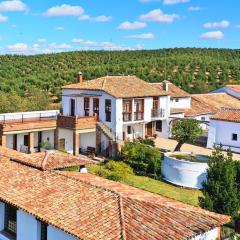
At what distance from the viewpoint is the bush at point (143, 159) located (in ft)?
103

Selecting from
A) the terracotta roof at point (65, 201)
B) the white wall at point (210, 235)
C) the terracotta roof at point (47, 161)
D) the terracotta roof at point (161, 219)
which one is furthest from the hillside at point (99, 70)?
the white wall at point (210, 235)

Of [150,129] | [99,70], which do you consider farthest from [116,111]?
[99,70]

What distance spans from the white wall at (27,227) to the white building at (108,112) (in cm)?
1947

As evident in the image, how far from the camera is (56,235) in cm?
1448

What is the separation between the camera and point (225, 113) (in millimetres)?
38594

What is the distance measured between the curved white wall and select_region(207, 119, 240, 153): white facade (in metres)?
8.07

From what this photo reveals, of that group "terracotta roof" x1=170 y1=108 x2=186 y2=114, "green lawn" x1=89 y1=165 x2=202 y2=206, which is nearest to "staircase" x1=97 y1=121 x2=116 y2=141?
"green lawn" x1=89 y1=165 x2=202 y2=206

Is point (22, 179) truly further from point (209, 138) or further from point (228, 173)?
point (209, 138)

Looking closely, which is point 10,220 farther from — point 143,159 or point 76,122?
point 76,122

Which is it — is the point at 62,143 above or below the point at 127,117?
below

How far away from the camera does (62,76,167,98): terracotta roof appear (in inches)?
1475

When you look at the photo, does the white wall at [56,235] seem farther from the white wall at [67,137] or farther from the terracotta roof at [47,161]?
the white wall at [67,137]

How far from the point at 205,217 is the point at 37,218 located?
5.36 metres

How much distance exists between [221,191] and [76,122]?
54.5 ft
